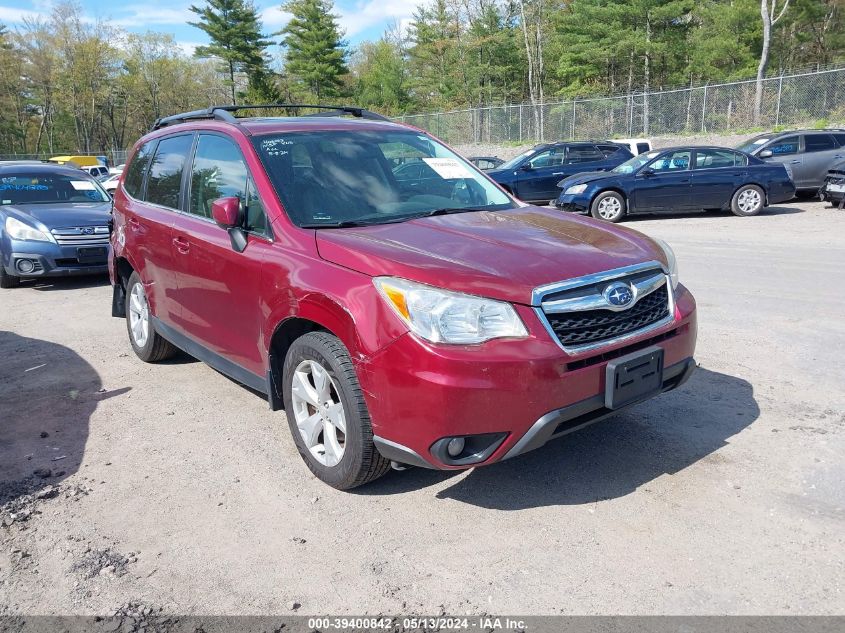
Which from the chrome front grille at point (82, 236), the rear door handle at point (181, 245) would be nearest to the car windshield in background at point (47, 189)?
the chrome front grille at point (82, 236)

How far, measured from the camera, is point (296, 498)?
3523 mm

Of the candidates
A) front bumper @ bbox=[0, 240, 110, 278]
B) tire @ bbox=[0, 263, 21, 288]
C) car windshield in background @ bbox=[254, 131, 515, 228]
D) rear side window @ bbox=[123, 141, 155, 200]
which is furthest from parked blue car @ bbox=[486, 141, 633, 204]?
car windshield in background @ bbox=[254, 131, 515, 228]

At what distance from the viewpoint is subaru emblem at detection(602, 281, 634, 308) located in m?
3.19

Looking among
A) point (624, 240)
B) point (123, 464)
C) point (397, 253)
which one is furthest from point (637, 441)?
point (123, 464)

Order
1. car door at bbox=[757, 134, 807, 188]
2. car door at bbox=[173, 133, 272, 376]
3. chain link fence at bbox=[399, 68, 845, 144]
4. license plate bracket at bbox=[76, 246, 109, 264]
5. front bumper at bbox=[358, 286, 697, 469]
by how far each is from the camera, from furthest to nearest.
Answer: chain link fence at bbox=[399, 68, 845, 144] < car door at bbox=[757, 134, 807, 188] < license plate bracket at bbox=[76, 246, 109, 264] < car door at bbox=[173, 133, 272, 376] < front bumper at bbox=[358, 286, 697, 469]

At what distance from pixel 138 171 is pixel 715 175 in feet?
43.1

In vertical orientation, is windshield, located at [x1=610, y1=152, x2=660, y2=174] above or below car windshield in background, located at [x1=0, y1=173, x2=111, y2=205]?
above

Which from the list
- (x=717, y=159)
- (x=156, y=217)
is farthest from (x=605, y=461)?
(x=717, y=159)

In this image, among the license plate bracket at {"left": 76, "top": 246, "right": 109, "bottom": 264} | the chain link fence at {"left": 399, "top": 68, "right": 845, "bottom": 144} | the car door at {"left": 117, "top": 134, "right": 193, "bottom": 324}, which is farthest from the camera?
the chain link fence at {"left": 399, "top": 68, "right": 845, "bottom": 144}

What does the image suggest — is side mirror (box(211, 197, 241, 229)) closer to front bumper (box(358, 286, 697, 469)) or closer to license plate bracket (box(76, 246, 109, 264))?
front bumper (box(358, 286, 697, 469))

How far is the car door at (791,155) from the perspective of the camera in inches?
669

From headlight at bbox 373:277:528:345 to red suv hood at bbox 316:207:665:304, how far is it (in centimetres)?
4

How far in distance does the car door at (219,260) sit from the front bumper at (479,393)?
3.78 ft

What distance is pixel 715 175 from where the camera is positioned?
15242mm
